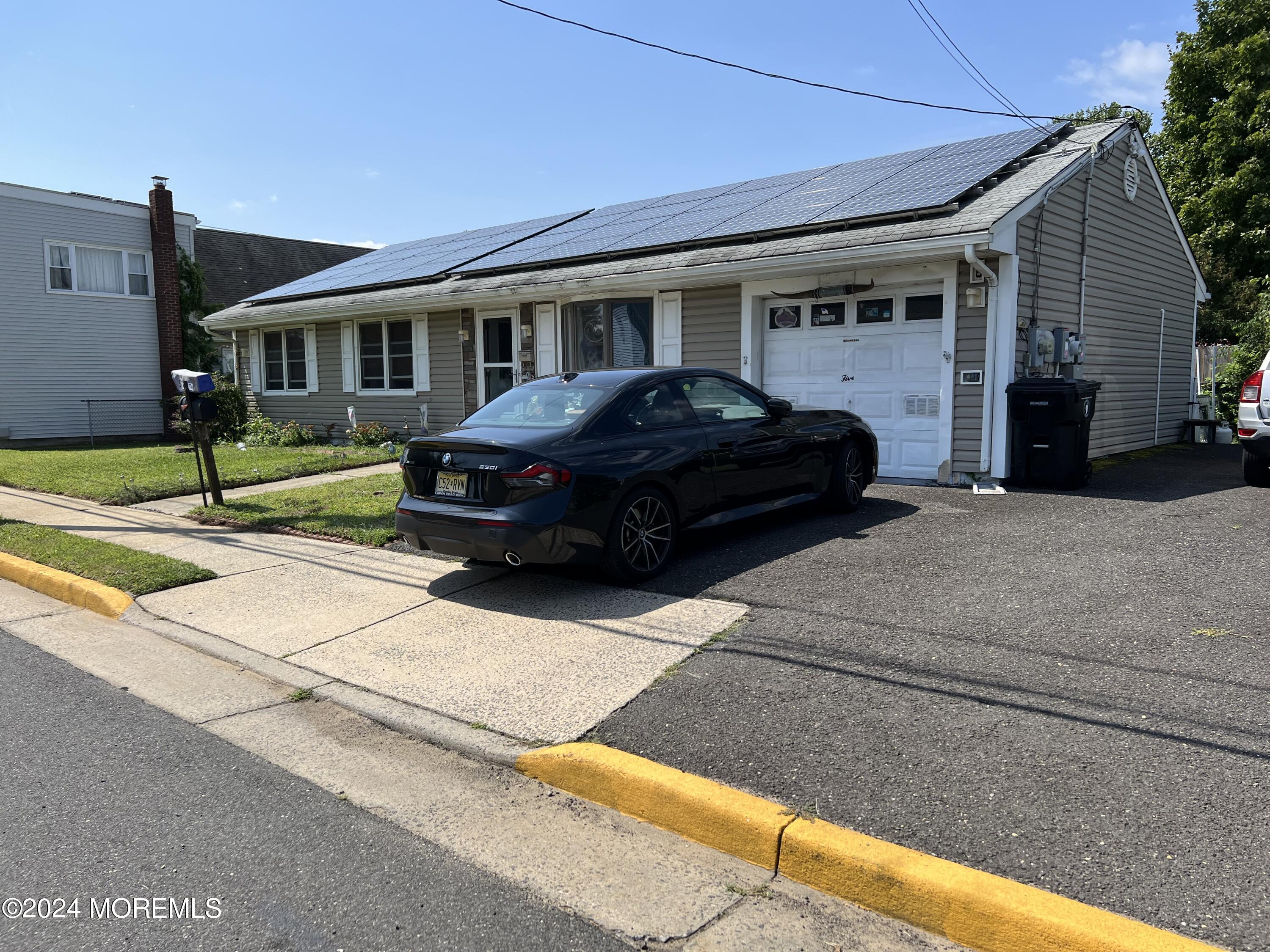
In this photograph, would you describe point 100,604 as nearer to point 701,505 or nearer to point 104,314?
point 701,505

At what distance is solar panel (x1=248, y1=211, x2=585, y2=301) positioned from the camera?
1717cm

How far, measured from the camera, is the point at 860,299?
35.7 feet

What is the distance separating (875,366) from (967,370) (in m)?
1.16

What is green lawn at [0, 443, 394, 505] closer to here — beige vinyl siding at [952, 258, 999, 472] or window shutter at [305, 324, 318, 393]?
window shutter at [305, 324, 318, 393]

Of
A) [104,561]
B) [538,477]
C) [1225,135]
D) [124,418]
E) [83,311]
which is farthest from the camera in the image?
[124,418]

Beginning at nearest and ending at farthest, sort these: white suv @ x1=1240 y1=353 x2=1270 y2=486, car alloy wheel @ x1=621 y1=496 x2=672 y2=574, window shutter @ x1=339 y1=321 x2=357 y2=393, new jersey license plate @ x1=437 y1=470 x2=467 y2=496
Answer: new jersey license plate @ x1=437 y1=470 x2=467 y2=496 < car alloy wheel @ x1=621 y1=496 x2=672 y2=574 < white suv @ x1=1240 y1=353 x2=1270 y2=486 < window shutter @ x1=339 y1=321 x2=357 y2=393

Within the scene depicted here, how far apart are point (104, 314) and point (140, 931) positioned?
24.2 metres

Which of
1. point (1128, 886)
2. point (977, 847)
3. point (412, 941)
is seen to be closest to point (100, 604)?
point (412, 941)

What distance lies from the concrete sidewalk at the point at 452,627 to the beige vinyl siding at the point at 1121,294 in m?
7.07

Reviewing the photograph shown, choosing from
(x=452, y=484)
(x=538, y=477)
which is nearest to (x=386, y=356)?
(x=452, y=484)

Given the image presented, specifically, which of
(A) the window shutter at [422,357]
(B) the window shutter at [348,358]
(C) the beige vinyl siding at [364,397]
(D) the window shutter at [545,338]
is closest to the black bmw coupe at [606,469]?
(D) the window shutter at [545,338]

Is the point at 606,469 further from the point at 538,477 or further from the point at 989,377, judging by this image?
the point at 989,377

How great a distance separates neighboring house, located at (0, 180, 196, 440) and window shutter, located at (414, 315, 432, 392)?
1118 cm

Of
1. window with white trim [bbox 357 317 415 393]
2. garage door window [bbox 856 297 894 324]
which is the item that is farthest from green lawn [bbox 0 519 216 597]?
window with white trim [bbox 357 317 415 393]
